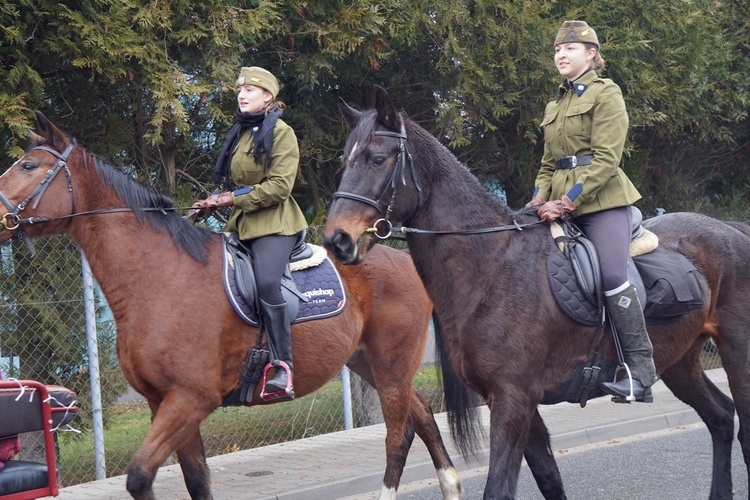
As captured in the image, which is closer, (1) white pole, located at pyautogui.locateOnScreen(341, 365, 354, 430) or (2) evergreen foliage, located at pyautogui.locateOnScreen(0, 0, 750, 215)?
(2) evergreen foliage, located at pyautogui.locateOnScreen(0, 0, 750, 215)

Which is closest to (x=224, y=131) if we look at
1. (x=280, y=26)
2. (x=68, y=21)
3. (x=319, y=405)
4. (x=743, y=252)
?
(x=280, y=26)

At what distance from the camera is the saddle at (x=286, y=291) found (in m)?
5.95

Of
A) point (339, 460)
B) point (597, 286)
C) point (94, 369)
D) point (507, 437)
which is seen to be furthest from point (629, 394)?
point (94, 369)

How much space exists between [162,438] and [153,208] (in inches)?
60.3

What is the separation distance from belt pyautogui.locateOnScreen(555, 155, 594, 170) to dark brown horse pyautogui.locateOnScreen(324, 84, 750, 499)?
412 millimetres

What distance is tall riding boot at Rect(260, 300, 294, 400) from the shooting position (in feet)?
19.5

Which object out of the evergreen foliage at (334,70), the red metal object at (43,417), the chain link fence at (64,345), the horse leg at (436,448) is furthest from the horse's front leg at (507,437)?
the evergreen foliage at (334,70)

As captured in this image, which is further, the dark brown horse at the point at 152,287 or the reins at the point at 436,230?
the dark brown horse at the point at 152,287

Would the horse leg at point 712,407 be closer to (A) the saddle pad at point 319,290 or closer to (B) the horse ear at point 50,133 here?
(A) the saddle pad at point 319,290

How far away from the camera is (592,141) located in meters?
5.30

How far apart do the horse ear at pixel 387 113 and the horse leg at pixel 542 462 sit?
1.93 meters

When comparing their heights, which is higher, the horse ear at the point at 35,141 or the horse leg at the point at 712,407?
the horse ear at the point at 35,141

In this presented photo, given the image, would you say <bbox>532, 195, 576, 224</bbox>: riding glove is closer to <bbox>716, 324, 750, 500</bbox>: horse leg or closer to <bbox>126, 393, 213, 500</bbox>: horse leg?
<bbox>716, 324, 750, 500</bbox>: horse leg

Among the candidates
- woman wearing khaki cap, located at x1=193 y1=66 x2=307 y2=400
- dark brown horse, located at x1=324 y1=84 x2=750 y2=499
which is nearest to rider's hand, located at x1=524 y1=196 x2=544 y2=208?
dark brown horse, located at x1=324 y1=84 x2=750 y2=499
